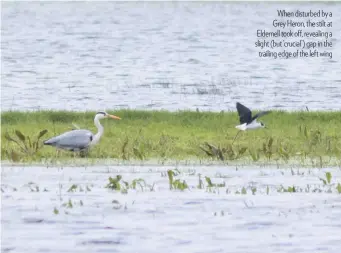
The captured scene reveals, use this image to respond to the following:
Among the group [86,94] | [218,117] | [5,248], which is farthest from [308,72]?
[5,248]

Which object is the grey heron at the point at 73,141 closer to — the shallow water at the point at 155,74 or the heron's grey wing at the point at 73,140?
the heron's grey wing at the point at 73,140

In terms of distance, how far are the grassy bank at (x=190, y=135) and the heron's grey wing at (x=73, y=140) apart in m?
0.34

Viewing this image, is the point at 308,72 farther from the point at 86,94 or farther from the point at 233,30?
the point at 233,30

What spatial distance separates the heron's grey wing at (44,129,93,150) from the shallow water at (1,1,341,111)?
8.51 metres

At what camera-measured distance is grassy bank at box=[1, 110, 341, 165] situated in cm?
Answer: 1653

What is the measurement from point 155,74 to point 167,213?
21.7 meters

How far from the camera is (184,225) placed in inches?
463

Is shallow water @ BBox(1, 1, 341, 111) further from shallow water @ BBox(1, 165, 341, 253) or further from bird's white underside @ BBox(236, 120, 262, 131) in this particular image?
shallow water @ BBox(1, 165, 341, 253)

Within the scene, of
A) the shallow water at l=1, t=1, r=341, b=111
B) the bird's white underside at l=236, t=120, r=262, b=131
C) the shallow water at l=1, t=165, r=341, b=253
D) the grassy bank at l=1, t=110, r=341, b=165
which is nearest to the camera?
the shallow water at l=1, t=165, r=341, b=253

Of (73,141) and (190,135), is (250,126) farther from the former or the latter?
(73,141)

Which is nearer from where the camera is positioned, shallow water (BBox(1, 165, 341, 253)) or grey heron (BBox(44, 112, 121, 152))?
shallow water (BBox(1, 165, 341, 253))

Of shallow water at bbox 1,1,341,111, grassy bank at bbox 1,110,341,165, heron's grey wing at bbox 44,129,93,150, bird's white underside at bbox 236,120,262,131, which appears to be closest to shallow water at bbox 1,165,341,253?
heron's grey wing at bbox 44,129,93,150

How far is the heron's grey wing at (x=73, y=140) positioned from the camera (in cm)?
1608

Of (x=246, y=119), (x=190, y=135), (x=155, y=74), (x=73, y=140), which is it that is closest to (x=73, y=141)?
(x=73, y=140)
